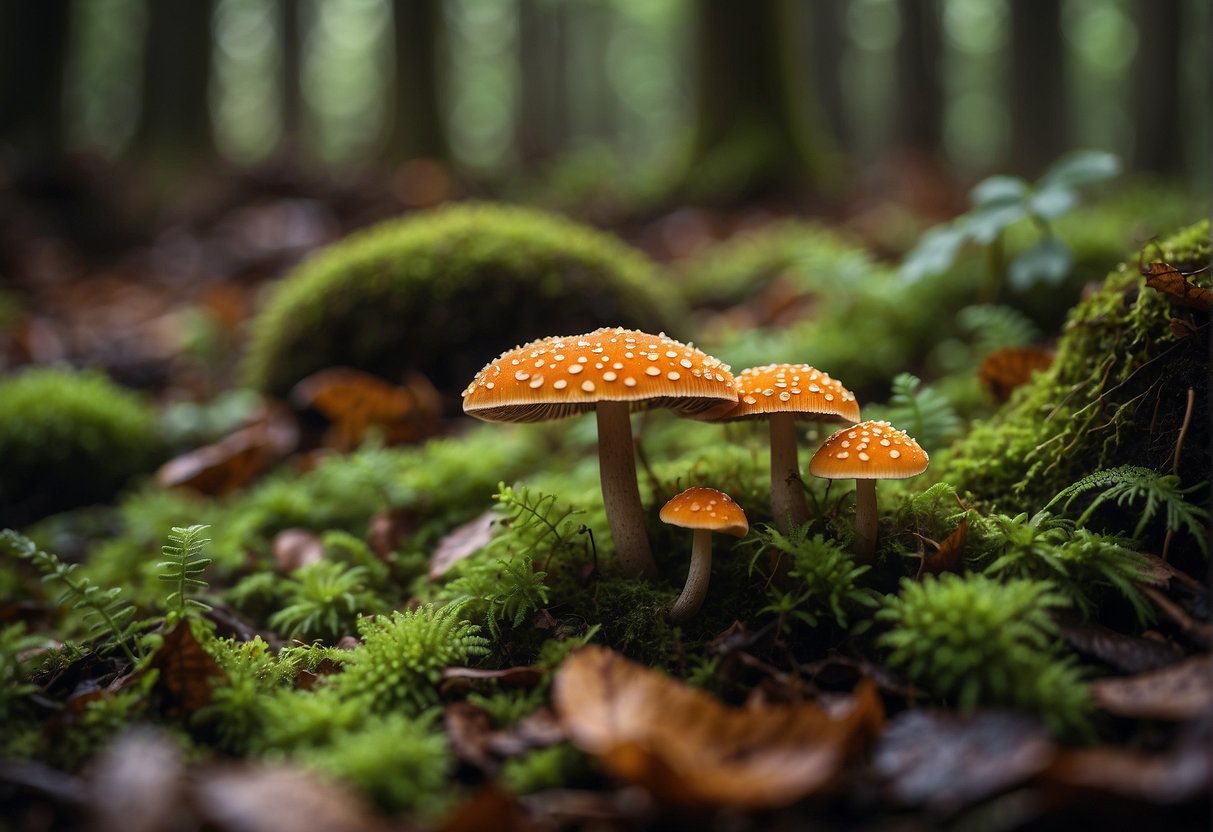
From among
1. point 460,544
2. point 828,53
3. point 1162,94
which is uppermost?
point 828,53

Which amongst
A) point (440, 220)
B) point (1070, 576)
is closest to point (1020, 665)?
point (1070, 576)

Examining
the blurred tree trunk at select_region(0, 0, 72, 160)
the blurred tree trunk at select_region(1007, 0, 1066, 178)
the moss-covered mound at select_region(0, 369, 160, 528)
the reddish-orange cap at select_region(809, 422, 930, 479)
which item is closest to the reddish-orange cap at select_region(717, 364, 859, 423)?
the reddish-orange cap at select_region(809, 422, 930, 479)

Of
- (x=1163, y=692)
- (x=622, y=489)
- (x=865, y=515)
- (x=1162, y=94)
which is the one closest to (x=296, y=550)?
(x=622, y=489)

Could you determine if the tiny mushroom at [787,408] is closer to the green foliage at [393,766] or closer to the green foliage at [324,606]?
the green foliage at [393,766]

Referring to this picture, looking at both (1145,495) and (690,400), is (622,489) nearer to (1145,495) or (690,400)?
(690,400)

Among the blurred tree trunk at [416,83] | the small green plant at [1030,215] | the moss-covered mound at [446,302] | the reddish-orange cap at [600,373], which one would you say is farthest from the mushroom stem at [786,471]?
the blurred tree trunk at [416,83]

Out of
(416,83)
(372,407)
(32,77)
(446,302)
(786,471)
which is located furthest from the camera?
(416,83)
